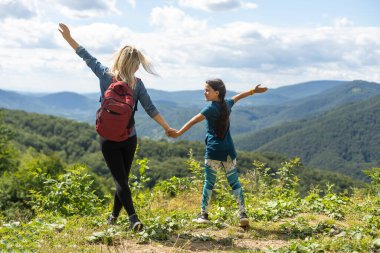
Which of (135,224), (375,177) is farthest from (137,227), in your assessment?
(375,177)

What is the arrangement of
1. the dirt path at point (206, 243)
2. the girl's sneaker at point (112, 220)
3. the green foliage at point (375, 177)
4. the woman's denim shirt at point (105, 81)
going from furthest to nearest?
the green foliage at point (375, 177)
the girl's sneaker at point (112, 220)
the woman's denim shirt at point (105, 81)
the dirt path at point (206, 243)

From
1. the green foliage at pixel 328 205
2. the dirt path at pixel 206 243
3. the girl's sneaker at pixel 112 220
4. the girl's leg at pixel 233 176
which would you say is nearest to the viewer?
the dirt path at pixel 206 243

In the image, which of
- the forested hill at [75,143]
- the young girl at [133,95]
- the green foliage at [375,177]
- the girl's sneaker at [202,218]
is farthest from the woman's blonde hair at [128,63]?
the forested hill at [75,143]

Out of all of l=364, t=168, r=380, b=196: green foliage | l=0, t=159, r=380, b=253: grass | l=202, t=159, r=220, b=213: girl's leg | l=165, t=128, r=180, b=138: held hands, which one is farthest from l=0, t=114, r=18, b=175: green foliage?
l=202, t=159, r=220, b=213: girl's leg

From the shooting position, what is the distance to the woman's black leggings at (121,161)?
17.8 feet

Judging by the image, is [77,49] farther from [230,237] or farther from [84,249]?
[230,237]

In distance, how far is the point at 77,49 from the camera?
5.70 metres

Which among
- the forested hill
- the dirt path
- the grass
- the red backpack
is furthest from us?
the forested hill

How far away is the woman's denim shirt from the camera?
18.1ft

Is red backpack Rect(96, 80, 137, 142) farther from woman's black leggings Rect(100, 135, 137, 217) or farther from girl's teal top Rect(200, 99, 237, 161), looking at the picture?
girl's teal top Rect(200, 99, 237, 161)

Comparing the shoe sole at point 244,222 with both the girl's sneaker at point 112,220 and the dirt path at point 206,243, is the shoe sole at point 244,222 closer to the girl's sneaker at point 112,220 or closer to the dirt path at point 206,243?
the dirt path at point 206,243

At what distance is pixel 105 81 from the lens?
5.51 m

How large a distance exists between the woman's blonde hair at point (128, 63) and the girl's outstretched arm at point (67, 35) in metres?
0.74

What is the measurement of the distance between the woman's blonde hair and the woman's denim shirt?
13 cm
